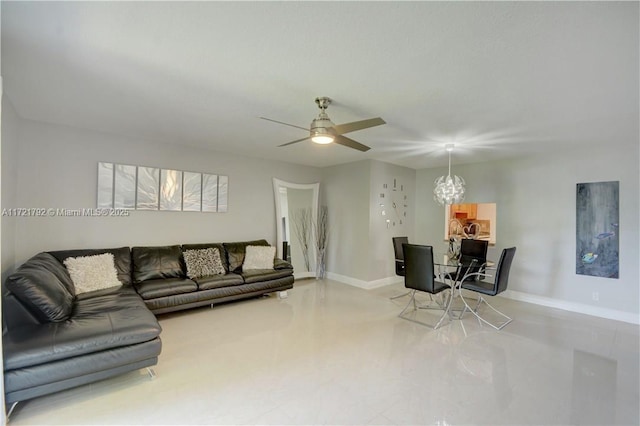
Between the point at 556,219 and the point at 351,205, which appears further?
the point at 351,205

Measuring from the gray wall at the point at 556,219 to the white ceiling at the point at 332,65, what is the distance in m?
0.76

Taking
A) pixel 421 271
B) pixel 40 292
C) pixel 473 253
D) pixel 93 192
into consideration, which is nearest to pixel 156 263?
pixel 93 192

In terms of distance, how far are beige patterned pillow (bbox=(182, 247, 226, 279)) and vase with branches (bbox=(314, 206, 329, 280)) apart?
2273mm

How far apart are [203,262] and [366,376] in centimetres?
291

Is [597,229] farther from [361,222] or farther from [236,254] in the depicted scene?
[236,254]

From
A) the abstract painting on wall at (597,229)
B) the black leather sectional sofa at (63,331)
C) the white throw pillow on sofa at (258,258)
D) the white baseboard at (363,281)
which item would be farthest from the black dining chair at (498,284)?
the black leather sectional sofa at (63,331)

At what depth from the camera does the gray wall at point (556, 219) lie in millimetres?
4059

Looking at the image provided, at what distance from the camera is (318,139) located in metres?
2.70

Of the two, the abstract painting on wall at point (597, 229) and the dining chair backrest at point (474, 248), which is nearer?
the abstract painting on wall at point (597, 229)

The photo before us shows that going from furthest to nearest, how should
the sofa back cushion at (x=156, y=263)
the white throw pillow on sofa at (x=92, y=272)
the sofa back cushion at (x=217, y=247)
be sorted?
1. the sofa back cushion at (x=217, y=247)
2. the sofa back cushion at (x=156, y=263)
3. the white throw pillow on sofa at (x=92, y=272)

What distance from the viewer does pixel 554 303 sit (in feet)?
15.2

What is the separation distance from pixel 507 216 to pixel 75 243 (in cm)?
675

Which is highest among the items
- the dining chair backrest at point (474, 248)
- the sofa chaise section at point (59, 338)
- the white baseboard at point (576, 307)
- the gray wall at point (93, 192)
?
the gray wall at point (93, 192)

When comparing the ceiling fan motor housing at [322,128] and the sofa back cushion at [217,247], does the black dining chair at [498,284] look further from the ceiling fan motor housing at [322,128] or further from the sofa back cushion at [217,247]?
the sofa back cushion at [217,247]
